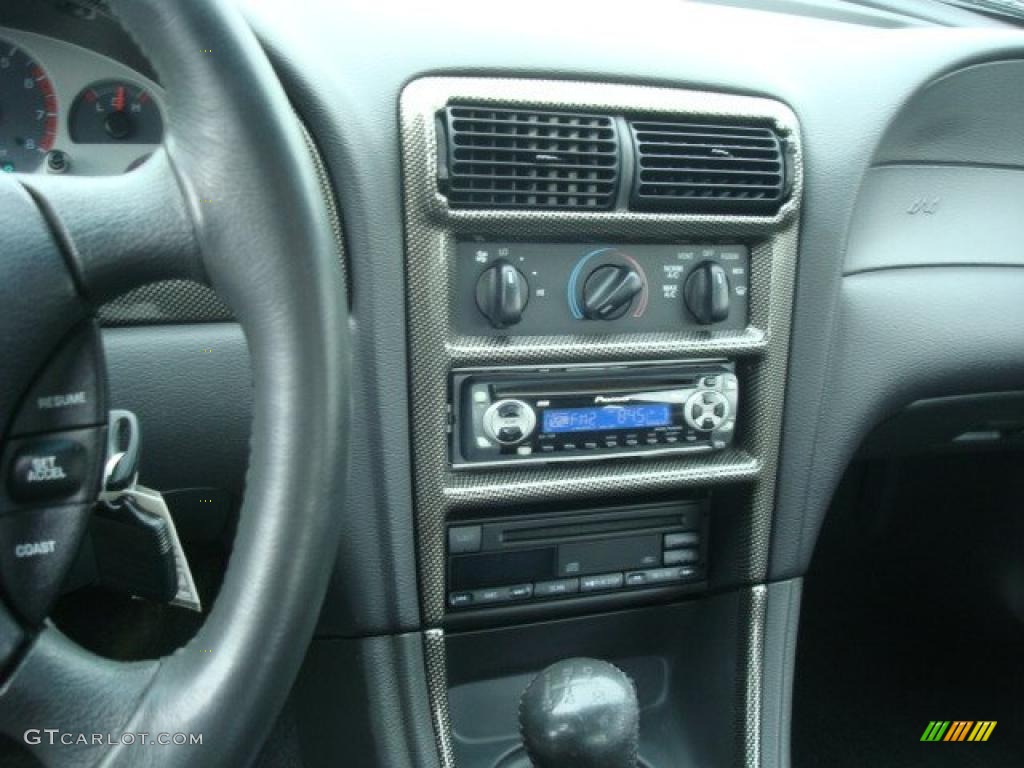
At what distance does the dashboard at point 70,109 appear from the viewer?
1188mm

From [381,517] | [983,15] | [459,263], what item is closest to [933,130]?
[983,15]

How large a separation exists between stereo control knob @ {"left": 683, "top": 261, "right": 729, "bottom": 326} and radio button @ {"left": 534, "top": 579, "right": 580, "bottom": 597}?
36 centimetres

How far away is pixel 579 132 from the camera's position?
1.21 meters

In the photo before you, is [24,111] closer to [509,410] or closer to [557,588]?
[509,410]

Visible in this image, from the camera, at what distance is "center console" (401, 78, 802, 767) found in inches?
46.4

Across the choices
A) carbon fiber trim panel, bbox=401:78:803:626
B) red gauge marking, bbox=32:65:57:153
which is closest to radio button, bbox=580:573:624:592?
carbon fiber trim panel, bbox=401:78:803:626

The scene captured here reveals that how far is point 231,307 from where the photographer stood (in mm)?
760

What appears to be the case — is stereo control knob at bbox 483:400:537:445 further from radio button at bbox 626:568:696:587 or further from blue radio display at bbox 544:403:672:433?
radio button at bbox 626:568:696:587

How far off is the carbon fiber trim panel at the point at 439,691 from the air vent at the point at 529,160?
20.0 inches

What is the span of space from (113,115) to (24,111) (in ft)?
0.30

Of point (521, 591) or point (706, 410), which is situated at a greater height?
point (706, 410)

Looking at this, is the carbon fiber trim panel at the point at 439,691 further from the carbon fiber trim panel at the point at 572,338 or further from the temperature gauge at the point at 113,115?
the temperature gauge at the point at 113,115

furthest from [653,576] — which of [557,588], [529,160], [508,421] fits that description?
[529,160]

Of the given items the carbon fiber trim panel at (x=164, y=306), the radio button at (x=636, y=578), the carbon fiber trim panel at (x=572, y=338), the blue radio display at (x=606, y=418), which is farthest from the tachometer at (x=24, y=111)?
the radio button at (x=636, y=578)
